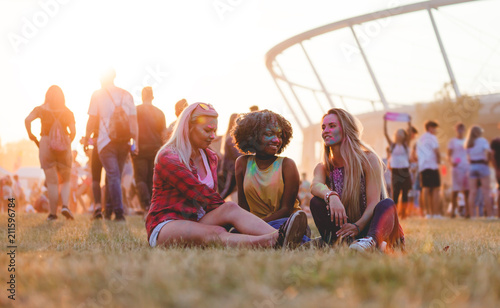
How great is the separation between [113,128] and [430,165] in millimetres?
6848

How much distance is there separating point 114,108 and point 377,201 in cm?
471

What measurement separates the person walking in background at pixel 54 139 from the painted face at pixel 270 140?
178 inches

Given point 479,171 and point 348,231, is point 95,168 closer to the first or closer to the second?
point 348,231

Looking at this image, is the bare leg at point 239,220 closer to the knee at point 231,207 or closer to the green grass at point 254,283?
the knee at point 231,207

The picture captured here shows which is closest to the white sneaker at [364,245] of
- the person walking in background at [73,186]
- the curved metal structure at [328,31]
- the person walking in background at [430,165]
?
the person walking in background at [430,165]

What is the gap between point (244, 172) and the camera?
4.10m

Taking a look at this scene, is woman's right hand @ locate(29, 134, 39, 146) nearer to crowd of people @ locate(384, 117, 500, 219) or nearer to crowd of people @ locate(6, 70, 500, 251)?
crowd of people @ locate(6, 70, 500, 251)

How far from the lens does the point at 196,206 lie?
12.5 feet

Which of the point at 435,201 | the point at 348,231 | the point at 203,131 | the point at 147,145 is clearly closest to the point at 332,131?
the point at 348,231

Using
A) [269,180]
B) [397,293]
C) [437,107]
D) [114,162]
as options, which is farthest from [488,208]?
[437,107]

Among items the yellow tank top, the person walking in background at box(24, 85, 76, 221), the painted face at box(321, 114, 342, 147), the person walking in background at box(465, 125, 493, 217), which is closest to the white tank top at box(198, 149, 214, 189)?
the yellow tank top

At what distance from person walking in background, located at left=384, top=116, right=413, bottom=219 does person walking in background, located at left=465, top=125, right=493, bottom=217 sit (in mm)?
1774

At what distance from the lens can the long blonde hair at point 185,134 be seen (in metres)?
3.88

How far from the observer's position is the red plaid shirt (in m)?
3.66
